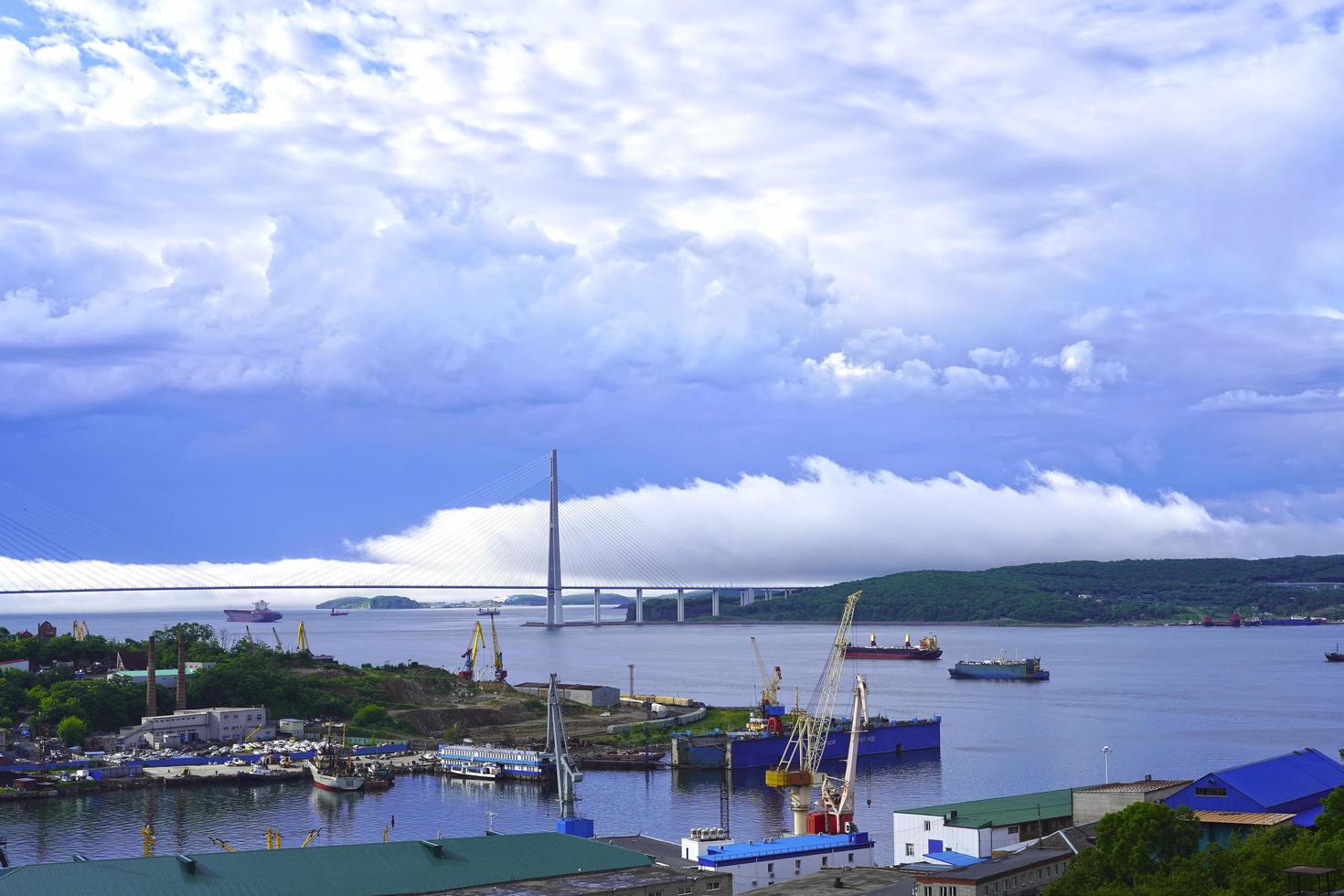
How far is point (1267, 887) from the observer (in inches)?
746

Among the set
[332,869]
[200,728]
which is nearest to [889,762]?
[200,728]

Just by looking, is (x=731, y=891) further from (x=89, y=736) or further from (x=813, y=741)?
(x=89, y=736)

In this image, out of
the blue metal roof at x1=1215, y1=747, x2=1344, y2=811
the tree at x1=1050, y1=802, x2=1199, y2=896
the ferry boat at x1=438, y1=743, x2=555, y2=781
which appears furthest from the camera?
Answer: the ferry boat at x1=438, y1=743, x2=555, y2=781

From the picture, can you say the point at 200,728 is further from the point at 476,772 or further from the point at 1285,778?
the point at 1285,778

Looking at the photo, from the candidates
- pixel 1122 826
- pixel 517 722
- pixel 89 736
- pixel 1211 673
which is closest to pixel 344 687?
pixel 517 722

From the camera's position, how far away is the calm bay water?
3938cm

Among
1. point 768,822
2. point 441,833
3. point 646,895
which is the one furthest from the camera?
point 768,822

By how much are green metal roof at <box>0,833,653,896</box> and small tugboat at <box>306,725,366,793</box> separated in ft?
82.9

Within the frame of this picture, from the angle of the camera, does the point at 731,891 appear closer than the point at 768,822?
Yes

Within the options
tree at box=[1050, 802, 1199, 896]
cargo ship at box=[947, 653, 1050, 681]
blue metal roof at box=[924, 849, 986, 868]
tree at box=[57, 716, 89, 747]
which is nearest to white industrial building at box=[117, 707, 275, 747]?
tree at box=[57, 716, 89, 747]

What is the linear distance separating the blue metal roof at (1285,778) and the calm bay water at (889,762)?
8970 mm

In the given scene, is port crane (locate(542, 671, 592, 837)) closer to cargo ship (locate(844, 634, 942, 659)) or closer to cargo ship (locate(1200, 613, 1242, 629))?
cargo ship (locate(844, 634, 942, 659))

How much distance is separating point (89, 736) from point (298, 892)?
1543 inches

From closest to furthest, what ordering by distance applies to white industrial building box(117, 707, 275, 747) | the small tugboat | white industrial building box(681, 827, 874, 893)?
white industrial building box(681, 827, 874, 893)
the small tugboat
white industrial building box(117, 707, 275, 747)
